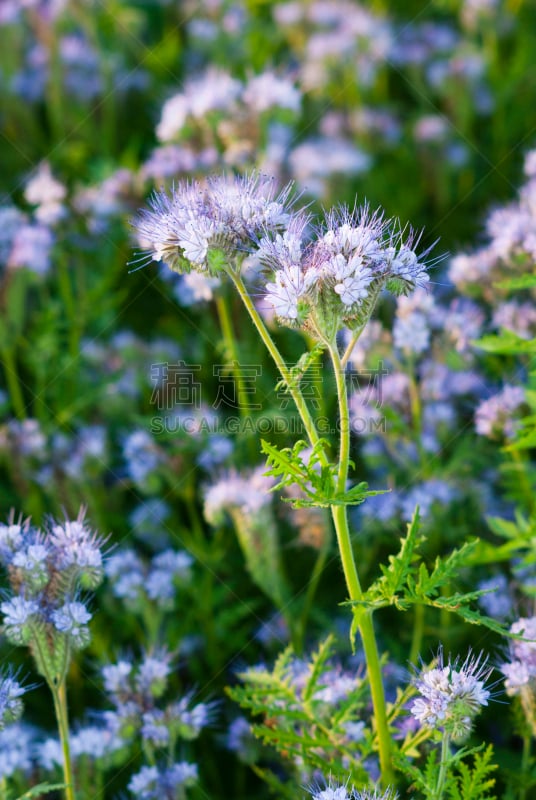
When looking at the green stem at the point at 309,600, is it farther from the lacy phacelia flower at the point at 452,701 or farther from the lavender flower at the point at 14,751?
the lacy phacelia flower at the point at 452,701

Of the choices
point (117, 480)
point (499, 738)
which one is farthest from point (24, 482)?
point (499, 738)

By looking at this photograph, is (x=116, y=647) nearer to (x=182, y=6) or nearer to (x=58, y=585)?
(x=58, y=585)

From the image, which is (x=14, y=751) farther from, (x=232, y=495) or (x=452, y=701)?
(x=452, y=701)

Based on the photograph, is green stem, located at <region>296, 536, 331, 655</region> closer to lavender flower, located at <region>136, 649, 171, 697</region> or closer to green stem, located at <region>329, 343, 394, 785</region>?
lavender flower, located at <region>136, 649, 171, 697</region>

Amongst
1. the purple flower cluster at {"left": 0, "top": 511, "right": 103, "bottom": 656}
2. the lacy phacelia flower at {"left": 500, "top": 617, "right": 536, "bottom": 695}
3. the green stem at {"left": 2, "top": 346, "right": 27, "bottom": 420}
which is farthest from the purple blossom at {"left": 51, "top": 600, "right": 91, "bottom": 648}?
the green stem at {"left": 2, "top": 346, "right": 27, "bottom": 420}

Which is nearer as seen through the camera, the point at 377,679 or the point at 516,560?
the point at 377,679

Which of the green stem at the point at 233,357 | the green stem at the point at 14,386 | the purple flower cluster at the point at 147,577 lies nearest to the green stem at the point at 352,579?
the purple flower cluster at the point at 147,577

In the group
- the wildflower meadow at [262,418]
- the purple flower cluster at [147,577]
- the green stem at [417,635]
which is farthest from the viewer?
the purple flower cluster at [147,577]
